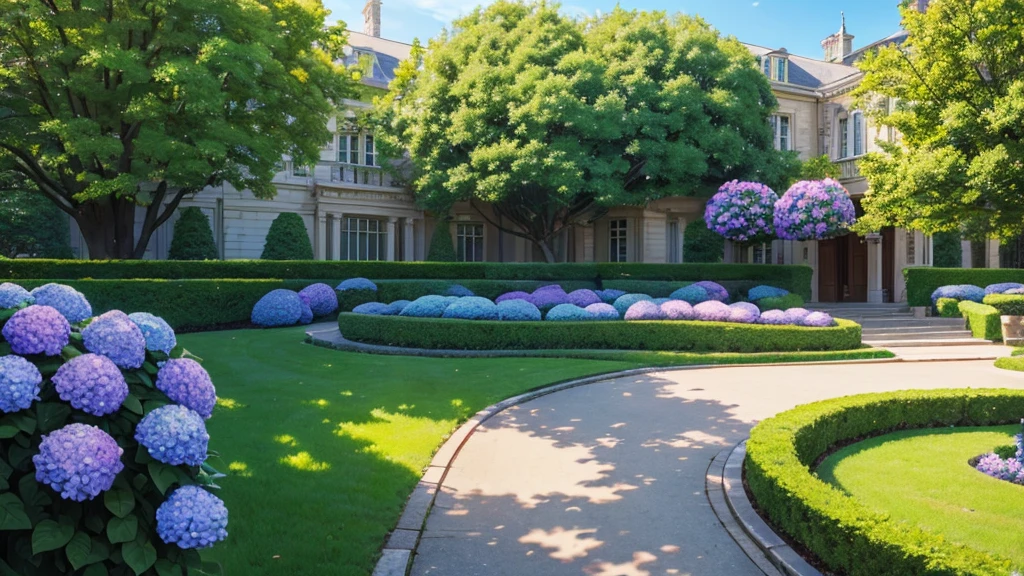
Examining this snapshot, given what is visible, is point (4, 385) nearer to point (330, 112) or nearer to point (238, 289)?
point (238, 289)

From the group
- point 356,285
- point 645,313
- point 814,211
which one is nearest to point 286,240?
point 356,285

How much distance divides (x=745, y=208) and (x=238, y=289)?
1623 centimetres

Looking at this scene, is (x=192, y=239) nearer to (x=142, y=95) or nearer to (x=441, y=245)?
(x=142, y=95)

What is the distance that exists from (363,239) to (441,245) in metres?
3.69

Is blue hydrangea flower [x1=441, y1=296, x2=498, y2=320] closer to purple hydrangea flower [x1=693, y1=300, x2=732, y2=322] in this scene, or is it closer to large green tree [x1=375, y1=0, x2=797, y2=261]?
purple hydrangea flower [x1=693, y1=300, x2=732, y2=322]

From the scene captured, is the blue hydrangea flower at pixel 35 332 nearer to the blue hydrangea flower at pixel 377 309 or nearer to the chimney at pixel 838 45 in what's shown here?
the blue hydrangea flower at pixel 377 309

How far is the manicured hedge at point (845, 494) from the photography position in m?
4.09

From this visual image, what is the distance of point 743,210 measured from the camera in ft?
78.1

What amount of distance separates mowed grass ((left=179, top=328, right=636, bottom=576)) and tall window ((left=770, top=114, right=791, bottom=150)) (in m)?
24.6

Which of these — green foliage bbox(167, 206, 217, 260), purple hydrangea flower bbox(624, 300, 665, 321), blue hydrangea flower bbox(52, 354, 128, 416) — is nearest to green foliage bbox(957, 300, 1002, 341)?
purple hydrangea flower bbox(624, 300, 665, 321)

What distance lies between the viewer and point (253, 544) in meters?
5.00

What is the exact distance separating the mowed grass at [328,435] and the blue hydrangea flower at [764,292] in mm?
10058

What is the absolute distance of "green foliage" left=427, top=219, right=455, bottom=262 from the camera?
31.0 metres

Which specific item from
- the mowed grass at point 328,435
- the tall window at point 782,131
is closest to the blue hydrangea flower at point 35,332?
the mowed grass at point 328,435
